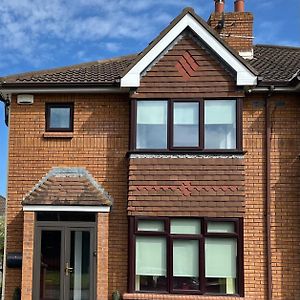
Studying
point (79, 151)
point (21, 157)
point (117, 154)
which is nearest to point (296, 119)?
point (117, 154)

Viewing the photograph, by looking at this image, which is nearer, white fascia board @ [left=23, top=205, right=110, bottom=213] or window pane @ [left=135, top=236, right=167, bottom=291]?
window pane @ [left=135, top=236, right=167, bottom=291]

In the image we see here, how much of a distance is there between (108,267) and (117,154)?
2.83 meters

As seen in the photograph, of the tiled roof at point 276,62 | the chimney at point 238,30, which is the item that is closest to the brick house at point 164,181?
the tiled roof at point 276,62

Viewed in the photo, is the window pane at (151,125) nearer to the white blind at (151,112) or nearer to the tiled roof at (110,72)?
the white blind at (151,112)

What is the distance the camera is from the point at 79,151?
1298cm

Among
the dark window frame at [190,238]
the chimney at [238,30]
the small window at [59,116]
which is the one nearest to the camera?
the dark window frame at [190,238]

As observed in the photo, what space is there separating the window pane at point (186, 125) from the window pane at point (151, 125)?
30 cm

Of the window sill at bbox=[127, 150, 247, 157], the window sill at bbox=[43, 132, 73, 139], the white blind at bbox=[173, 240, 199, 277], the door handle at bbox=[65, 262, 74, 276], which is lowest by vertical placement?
the door handle at bbox=[65, 262, 74, 276]

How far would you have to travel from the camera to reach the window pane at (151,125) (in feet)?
41.0

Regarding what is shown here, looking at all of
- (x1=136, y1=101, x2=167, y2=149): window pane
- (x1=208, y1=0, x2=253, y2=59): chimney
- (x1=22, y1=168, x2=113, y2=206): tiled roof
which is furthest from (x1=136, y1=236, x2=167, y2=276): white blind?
(x1=208, y1=0, x2=253, y2=59): chimney

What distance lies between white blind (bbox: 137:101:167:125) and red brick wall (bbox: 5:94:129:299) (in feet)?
1.75

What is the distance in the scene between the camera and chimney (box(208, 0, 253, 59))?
14.8 meters

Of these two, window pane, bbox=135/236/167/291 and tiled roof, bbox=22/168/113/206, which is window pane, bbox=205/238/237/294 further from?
tiled roof, bbox=22/168/113/206

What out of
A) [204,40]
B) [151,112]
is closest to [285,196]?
[151,112]
